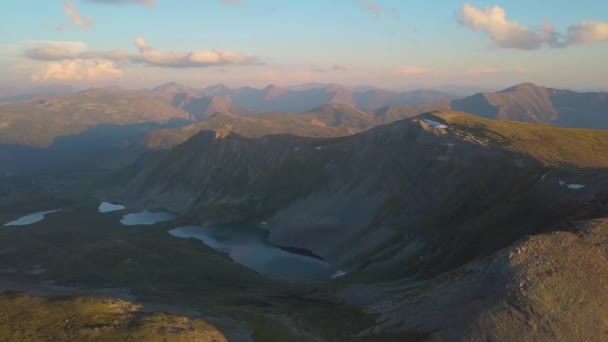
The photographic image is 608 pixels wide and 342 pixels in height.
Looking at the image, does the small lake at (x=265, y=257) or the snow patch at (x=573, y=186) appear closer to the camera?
the snow patch at (x=573, y=186)

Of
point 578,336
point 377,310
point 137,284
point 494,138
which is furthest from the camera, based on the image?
point 494,138

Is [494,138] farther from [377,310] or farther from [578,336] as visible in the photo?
[578,336]

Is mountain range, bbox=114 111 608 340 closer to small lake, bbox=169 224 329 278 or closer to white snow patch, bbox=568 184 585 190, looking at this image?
white snow patch, bbox=568 184 585 190

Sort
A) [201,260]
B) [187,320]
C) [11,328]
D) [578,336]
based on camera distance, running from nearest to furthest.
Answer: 1. [578,336]
2. [11,328]
3. [187,320]
4. [201,260]

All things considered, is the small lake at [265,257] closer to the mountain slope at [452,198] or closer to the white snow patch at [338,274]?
the white snow patch at [338,274]

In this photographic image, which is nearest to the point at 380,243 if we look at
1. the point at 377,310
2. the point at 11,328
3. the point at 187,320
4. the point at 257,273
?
the point at 257,273

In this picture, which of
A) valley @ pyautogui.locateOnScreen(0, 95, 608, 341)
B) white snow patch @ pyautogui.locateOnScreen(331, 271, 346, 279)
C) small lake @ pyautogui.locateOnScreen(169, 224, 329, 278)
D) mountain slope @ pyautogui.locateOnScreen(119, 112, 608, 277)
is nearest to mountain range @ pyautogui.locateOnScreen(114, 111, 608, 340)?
valley @ pyautogui.locateOnScreen(0, 95, 608, 341)

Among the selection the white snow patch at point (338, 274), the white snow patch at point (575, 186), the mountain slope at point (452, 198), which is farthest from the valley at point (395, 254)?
the white snow patch at point (575, 186)

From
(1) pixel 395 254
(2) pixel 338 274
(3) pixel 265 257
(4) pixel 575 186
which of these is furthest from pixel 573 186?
(3) pixel 265 257
